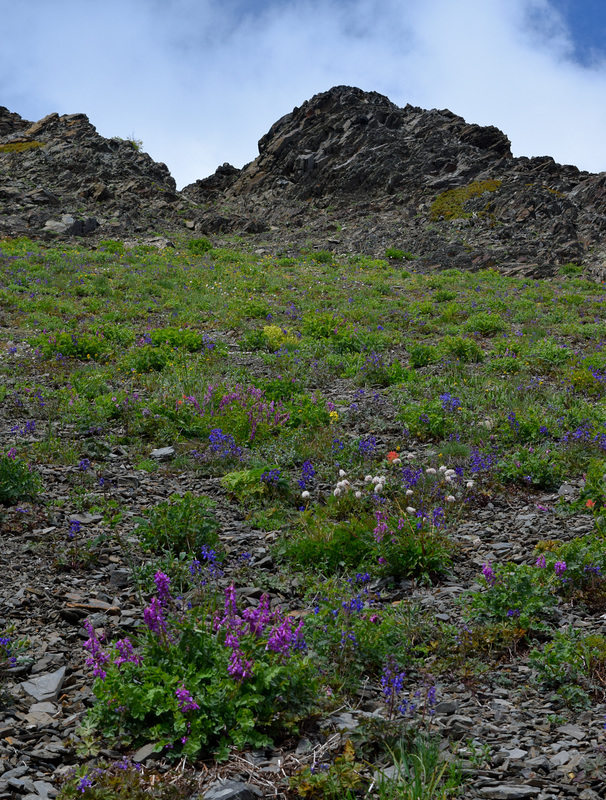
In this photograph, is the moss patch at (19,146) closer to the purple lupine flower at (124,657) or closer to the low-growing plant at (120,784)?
the purple lupine flower at (124,657)

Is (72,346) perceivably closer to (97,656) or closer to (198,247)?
(97,656)

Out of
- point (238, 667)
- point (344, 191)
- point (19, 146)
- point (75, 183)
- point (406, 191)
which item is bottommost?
point (238, 667)

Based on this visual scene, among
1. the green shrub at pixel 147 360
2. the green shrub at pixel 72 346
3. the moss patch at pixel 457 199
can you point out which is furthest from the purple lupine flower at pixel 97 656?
the moss patch at pixel 457 199

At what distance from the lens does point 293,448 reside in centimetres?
765

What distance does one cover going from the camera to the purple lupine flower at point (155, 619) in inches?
139

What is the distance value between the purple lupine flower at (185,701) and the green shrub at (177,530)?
215 centimetres

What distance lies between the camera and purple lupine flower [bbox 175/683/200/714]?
125 inches

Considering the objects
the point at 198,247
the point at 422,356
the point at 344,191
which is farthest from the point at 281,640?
the point at 344,191

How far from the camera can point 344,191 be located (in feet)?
141

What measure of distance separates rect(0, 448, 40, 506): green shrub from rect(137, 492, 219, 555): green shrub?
1.29 meters

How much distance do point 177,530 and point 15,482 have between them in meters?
1.80

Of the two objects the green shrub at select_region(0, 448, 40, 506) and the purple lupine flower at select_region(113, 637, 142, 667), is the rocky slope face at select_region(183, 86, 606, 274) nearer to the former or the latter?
the green shrub at select_region(0, 448, 40, 506)

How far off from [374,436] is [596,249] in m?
26.4

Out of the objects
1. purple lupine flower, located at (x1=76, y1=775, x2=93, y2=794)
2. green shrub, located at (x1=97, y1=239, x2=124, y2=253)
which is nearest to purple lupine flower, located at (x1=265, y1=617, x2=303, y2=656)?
purple lupine flower, located at (x1=76, y1=775, x2=93, y2=794)
